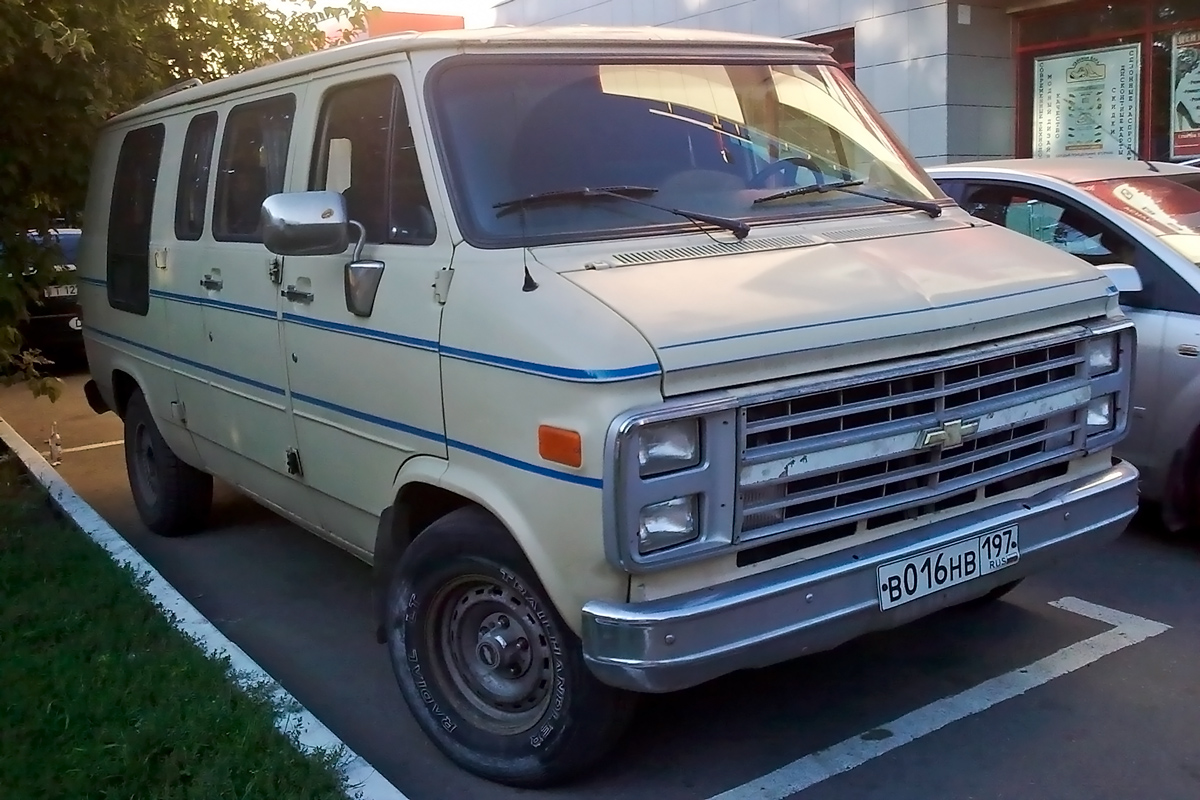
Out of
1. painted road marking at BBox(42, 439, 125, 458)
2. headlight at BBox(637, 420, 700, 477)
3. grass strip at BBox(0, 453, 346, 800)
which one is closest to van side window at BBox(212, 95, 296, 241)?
grass strip at BBox(0, 453, 346, 800)

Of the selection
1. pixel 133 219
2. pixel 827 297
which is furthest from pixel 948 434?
pixel 133 219

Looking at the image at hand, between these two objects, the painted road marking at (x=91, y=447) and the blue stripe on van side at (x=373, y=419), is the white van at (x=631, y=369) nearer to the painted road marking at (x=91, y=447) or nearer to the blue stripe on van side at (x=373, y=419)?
the blue stripe on van side at (x=373, y=419)

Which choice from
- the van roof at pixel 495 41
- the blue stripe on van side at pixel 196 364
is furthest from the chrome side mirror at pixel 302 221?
the blue stripe on van side at pixel 196 364

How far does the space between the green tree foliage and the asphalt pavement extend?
9.59ft

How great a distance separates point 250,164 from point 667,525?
293 centimetres

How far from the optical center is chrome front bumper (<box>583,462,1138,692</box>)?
3.09 metres

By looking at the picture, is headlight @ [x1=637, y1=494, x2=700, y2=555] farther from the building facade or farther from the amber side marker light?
the building facade

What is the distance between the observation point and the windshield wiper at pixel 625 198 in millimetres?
3771

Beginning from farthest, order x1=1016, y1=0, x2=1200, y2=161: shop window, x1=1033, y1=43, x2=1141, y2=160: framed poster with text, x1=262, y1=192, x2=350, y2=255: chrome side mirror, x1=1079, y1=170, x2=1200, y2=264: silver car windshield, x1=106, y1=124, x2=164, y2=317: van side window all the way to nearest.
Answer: x1=1033, y1=43, x2=1141, y2=160: framed poster with text → x1=1016, y1=0, x2=1200, y2=161: shop window → x1=106, y1=124, x2=164, y2=317: van side window → x1=1079, y1=170, x2=1200, y2=264: silver car windshield → x1=262, y1=192, x2=350, y2=255: chrome side mirror

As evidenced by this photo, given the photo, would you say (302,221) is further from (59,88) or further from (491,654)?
(59,88)

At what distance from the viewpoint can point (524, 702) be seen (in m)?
3.67

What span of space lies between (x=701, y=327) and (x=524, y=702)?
132cm

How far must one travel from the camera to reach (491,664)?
3693 millimetres

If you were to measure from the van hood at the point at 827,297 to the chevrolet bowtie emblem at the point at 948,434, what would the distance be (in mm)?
236
